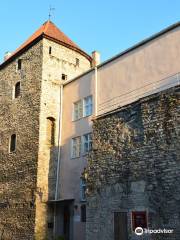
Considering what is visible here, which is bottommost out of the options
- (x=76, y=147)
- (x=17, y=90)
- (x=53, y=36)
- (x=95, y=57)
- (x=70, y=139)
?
(x=76, y=147)

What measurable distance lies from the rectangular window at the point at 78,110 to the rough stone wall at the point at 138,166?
458 centimetres

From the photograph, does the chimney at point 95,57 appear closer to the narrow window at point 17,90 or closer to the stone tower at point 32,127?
the stone tower at point 32,127

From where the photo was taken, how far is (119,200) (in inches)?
459

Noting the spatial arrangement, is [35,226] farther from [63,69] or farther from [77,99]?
[63,69]

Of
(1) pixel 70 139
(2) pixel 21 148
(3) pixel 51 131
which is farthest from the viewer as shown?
(2) pixel 21 148

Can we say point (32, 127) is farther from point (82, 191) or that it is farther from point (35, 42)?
point (35, 42)

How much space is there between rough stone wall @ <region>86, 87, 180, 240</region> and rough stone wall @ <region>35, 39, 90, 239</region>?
535cm

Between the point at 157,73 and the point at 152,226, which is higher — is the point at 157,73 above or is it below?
above

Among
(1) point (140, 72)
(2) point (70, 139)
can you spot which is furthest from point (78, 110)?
(1) point (140, 72)

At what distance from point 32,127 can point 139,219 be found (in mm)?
10224

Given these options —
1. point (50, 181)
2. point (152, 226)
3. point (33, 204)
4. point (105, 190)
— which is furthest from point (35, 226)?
point (152, 226)

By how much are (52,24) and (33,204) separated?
1362 cm

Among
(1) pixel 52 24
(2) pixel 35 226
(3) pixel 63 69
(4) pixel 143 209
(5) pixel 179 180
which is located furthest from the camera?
(1) pixel 52 24

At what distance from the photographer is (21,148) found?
1945cm
